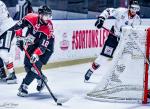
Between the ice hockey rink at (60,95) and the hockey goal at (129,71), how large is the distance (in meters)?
0.15

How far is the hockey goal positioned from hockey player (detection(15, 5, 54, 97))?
70 cm

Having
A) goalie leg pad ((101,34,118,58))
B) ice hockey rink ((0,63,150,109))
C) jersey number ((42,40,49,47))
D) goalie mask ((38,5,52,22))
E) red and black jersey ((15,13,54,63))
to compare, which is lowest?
ice hockey rink ((0,63,150,109))

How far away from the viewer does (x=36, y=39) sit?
18.6ft

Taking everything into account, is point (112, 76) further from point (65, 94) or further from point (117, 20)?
point (117, 20)

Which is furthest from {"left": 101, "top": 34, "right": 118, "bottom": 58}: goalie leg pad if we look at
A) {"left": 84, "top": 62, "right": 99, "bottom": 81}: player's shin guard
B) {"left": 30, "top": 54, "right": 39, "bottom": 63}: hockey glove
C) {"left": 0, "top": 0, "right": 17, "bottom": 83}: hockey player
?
{"left": 30, "top": 54, "right": 39, "bottom": 63}: hockey glove

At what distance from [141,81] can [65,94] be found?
96 cm

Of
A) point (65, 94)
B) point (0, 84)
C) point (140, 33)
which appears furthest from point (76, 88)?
point (140, 33)

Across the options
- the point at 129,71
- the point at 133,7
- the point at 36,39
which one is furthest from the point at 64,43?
the point at 129,71

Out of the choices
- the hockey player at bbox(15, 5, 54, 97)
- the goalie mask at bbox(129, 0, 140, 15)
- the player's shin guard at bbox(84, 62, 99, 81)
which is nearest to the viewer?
the hockey player at bbox(15, 5, 54, 97)

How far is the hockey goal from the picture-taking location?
5.42m

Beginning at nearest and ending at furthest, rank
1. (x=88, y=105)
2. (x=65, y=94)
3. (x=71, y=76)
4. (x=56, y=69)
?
(x=88, y=105) < (x=65, y=94) < (x=71, y=76) < (x=56, y=69)

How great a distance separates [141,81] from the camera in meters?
5.49

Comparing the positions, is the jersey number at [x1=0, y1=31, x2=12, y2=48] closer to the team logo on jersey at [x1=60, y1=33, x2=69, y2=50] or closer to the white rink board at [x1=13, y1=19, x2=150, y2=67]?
the white rink board at [x1=13, y1=19, x2=150, y2=67]

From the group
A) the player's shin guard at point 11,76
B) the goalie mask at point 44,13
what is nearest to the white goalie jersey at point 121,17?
the goalie mask at point 44,13
